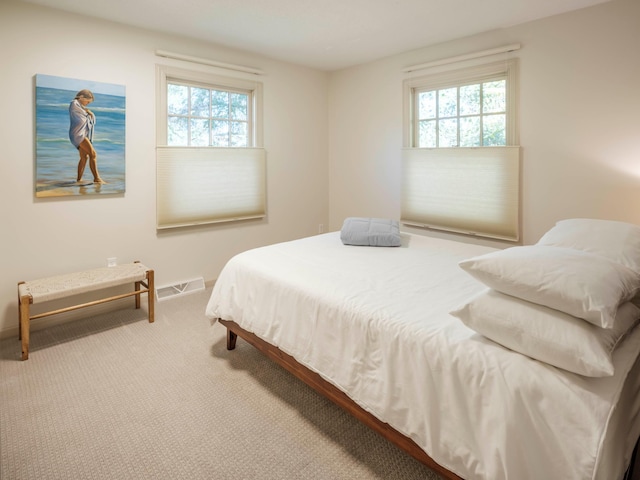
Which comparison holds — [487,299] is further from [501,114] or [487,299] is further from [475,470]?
[501,114]

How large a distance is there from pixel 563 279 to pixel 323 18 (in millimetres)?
2840

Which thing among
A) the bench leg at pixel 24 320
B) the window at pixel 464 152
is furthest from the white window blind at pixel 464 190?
the bench leg at pixel 24 320

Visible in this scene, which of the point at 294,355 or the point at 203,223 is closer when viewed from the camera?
the point at 294,355

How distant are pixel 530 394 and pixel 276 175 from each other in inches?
146

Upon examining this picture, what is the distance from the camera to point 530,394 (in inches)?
43.7

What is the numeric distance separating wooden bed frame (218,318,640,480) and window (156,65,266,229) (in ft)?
5.49

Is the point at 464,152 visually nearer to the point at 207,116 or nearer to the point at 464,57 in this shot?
the point at 464,57

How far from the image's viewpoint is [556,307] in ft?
3.88

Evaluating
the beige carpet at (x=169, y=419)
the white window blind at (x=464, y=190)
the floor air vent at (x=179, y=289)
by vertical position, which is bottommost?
the beige carpet at (x=169, y=419)

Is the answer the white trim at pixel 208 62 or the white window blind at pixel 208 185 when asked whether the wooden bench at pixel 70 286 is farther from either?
the white trim at pixel 208 62

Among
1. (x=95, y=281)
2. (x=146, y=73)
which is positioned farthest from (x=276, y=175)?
(x=95, y=281)

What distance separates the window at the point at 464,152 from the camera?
10.8 feet

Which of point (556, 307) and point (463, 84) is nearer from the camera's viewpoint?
point (556, 307)

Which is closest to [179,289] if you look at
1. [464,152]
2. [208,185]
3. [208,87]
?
[208,185]
